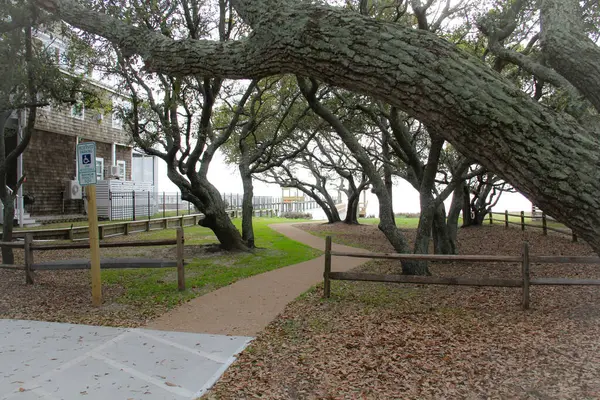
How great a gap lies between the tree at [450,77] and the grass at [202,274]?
17.7 ft

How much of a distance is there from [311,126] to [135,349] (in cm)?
1447

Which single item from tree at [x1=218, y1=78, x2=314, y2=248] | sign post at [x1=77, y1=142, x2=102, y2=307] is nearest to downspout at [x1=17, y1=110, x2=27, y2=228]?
tree at [x1=218, y1=78, x2=314, y2=248]

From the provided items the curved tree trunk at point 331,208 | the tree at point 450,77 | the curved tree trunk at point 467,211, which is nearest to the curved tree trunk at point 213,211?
the tree at point 450,77

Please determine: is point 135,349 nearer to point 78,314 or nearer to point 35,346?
point 35,346

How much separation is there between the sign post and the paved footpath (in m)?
1.52

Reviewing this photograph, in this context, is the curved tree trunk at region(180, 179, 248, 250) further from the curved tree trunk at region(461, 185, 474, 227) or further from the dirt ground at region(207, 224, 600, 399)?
the curved tree trunk at region(461, 185, 474, 227)

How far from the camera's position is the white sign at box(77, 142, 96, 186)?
22.3 ft

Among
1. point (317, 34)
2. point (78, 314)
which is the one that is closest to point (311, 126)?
point (78, 314)

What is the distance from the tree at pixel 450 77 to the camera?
6.46 ft

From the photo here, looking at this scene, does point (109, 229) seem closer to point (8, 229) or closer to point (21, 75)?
point (8, 229)

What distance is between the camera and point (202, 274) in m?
9.75

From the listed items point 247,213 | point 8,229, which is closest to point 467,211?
point 247,213

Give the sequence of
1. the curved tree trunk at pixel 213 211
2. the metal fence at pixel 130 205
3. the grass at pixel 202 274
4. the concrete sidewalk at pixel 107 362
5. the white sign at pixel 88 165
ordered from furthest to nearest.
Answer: the metal fence at pixel 130 205 < the curved tree trunk at pixel 213 211 < the grass at pixel 202 274 < the white sign at pixel 88 165 < the concrete sidewalk at pixel 107 362

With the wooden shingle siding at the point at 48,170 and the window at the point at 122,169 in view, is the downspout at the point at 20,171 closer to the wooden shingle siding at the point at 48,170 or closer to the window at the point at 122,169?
the wooden shingle siding at the point at 48,170
